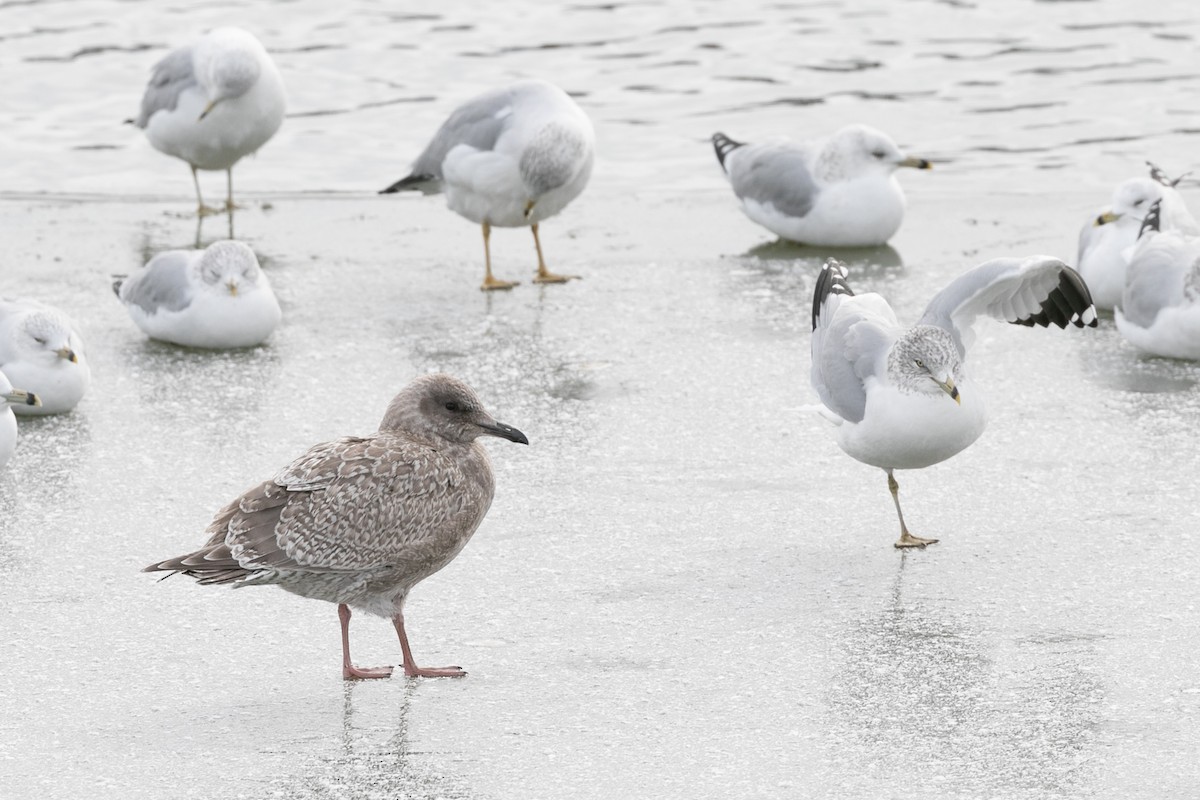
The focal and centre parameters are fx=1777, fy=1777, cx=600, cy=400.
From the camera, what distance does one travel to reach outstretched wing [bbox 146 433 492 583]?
191 inches

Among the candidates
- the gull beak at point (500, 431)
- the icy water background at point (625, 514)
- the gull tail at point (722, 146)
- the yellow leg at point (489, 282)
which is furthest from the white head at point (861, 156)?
the gull beak at point (500, 431)

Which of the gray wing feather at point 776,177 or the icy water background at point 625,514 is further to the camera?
the gray wing feather at point 776,177

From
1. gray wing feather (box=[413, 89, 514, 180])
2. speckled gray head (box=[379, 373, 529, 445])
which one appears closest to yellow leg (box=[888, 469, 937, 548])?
speckled gray head (box=[379, 373, 529, 445])

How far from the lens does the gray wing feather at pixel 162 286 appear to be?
820 cm

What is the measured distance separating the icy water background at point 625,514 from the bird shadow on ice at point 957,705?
13 millimetres

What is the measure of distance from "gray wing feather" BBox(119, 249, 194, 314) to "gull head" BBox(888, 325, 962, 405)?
145 inches

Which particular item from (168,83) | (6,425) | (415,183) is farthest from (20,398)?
(168,83)

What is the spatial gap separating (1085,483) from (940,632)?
1.44m

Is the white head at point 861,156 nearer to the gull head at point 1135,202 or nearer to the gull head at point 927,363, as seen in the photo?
the gull head at point 1135,202

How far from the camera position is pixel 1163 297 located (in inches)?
307

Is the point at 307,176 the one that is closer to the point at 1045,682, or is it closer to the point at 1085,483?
the point at 1085,483

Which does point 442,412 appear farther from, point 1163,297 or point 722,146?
point 722,146

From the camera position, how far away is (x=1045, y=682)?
15.9 feet

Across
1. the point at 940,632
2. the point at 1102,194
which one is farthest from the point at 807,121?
the point at 940,632
